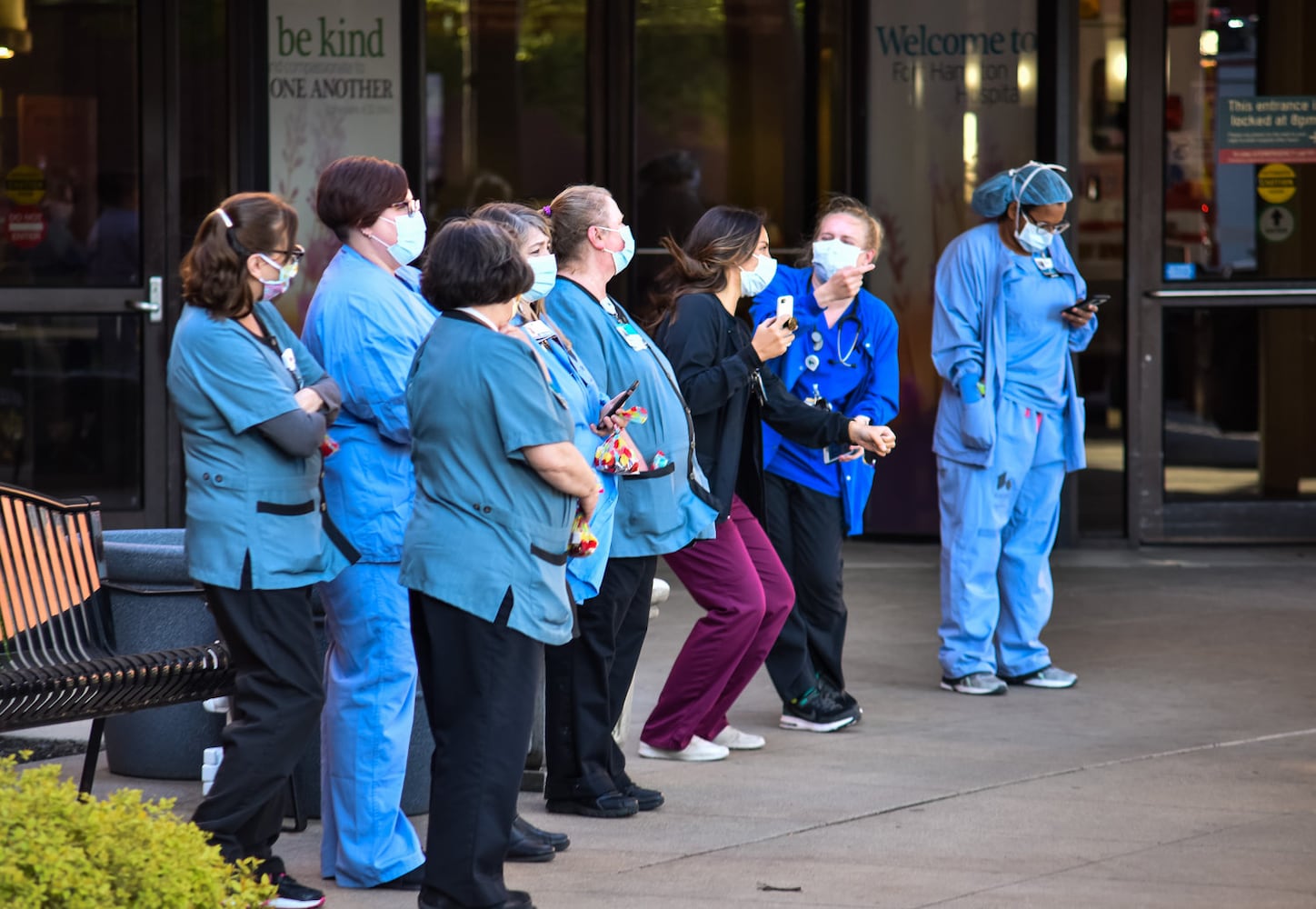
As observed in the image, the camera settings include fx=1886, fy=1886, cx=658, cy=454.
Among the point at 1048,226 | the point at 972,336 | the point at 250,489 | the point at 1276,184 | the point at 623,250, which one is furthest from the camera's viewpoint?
the point at 1276,184

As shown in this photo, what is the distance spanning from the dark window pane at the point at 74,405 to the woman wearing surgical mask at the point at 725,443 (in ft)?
15.5

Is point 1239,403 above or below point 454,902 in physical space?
above

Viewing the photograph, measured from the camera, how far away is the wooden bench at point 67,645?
15.8 feet

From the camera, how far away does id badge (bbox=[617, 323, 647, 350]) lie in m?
5.47

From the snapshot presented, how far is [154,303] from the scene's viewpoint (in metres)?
9.95

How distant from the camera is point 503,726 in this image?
4281 millimetres

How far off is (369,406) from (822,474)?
93.0 inches

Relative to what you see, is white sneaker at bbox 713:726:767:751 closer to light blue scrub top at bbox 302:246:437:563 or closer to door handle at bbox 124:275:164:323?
light blue scrub top at bbox 302:246:437:563

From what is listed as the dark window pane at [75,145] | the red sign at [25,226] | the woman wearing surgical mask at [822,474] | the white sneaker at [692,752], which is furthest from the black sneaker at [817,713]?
the red sign at [25,226]

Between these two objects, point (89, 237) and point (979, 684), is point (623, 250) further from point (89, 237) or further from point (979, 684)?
point (89, 237)

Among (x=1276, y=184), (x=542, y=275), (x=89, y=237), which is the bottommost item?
(x=542, y=275)

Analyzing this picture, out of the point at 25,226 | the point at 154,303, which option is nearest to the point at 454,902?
the point at 154,303

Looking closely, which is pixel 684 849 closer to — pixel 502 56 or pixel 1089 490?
pixel 1089 490

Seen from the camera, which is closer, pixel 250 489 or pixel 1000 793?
pixel 250 489
